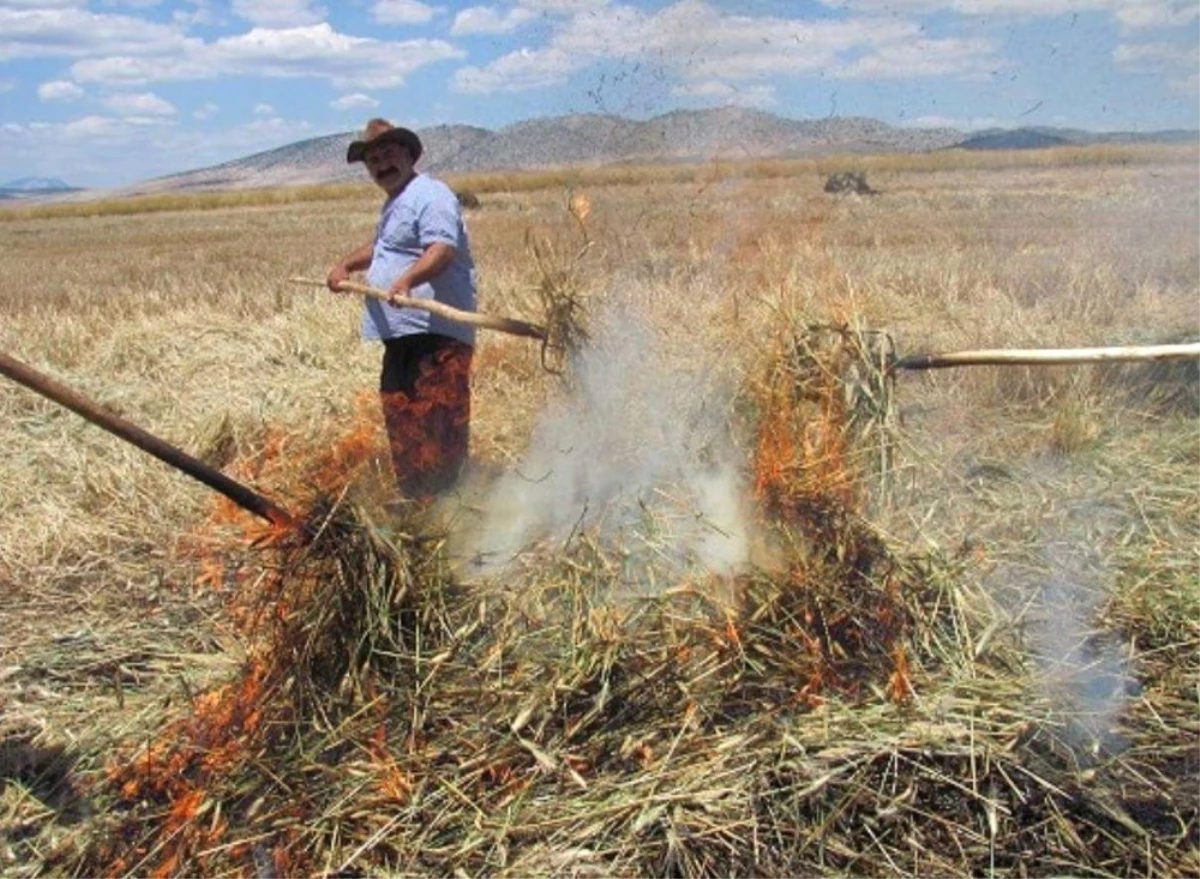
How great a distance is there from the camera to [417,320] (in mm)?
4680

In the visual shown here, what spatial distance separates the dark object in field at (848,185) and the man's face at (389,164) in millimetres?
19003

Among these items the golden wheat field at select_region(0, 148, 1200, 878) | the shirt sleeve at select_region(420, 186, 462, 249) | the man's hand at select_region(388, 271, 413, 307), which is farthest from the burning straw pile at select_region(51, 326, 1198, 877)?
the shirt sleeve at select_region(420, 186, 462, 249)

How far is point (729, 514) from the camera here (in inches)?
153

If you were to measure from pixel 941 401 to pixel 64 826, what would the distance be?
13.9 ft

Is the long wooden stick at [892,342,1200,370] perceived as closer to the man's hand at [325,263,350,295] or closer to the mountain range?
the mountain range

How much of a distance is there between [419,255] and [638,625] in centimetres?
214

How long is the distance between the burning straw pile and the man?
114 centimetres

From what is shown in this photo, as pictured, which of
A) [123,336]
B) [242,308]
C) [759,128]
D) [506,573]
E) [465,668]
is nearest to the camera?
[465,668]

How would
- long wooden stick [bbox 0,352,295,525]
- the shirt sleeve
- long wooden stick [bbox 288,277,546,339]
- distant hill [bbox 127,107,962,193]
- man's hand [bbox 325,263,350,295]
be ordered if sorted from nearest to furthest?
long wooden stick [bbox 0,352,295,525]
long wooden stick [bbox 288,277,546,339]
the shirt sleeve
man's hand [bbox 325,263,350,295]
distant hill [bbox 127,107,962,193]

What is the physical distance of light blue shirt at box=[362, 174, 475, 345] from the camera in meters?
4.60

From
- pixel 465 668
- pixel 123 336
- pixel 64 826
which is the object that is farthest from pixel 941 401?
pixel 123 336

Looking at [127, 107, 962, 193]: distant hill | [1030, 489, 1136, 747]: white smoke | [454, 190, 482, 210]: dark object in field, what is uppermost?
[127, 107, 962, 193]: distant hill

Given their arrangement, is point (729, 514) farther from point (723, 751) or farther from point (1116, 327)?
point (1116, 327)

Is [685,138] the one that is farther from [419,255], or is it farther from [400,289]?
[400,289]
